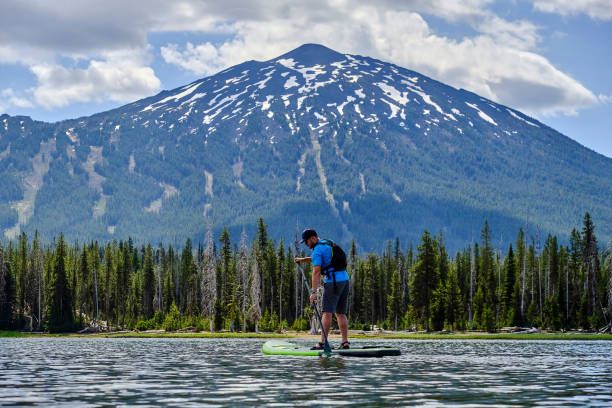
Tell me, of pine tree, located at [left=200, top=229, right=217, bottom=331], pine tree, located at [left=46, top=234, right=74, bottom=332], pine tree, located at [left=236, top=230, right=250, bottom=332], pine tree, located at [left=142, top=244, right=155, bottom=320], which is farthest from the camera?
pine tree, located at [left=142, top=244, right=155, bottom=320]

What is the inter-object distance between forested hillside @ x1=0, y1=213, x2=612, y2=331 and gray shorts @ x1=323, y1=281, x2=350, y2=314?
64.4 meters

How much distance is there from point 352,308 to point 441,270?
29014 mm

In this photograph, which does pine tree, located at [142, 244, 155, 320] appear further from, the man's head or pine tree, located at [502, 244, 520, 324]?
the man's head

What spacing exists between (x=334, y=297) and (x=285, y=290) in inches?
4202

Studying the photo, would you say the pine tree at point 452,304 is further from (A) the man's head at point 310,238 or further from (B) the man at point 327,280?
(A) the man's head at point 310,238

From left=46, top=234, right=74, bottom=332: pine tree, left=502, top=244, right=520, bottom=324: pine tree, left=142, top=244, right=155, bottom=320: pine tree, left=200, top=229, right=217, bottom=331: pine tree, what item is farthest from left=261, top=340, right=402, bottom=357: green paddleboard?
left=142, top=244, right=155, bottom=320: pine tree

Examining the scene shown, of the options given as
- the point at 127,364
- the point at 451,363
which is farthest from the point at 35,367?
the point at 451,363

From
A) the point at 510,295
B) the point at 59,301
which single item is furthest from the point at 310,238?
the point at 59,301

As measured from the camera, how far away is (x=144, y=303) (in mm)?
145125

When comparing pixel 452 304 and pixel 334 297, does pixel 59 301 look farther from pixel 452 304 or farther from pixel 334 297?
pixel 334 297

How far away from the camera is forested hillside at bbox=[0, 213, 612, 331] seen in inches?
4176

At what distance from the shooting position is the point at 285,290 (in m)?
134

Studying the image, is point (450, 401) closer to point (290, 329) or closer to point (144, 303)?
point (290, 329)

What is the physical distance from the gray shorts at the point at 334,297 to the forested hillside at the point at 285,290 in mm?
64400
